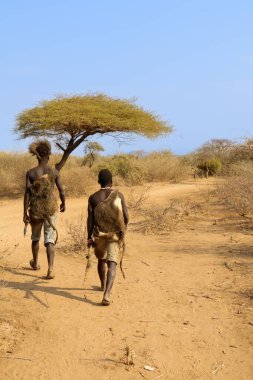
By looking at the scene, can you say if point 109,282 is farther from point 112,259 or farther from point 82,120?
point 82,120

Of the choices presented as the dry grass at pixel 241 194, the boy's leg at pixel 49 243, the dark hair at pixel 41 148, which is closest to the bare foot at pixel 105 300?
the boy's leg at pixel 49 243

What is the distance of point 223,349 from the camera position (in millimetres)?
3684

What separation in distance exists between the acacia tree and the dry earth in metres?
9.50

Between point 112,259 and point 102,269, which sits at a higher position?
point 112,259

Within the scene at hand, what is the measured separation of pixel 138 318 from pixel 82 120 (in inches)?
484

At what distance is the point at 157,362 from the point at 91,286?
205 cm

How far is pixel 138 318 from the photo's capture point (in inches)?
171

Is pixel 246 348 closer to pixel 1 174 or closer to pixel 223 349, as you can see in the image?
pixel 223 349

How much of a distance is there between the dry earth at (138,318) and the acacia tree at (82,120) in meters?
9.50

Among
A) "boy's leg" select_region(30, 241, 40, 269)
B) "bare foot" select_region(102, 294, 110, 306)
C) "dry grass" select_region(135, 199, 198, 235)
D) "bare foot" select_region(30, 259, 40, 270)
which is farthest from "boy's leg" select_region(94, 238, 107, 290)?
"dry grass" select_region(135, 199, 198, 235)

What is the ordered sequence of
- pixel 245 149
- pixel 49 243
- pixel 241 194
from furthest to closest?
pixel 245 149
pixel 241 194
pixel 49 243

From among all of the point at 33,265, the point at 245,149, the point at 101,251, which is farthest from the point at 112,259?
the point at 245,149

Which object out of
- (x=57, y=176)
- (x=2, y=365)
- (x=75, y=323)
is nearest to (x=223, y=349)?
(x=75, y=323)

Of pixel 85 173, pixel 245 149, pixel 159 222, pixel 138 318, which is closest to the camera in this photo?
pixel 138 318
